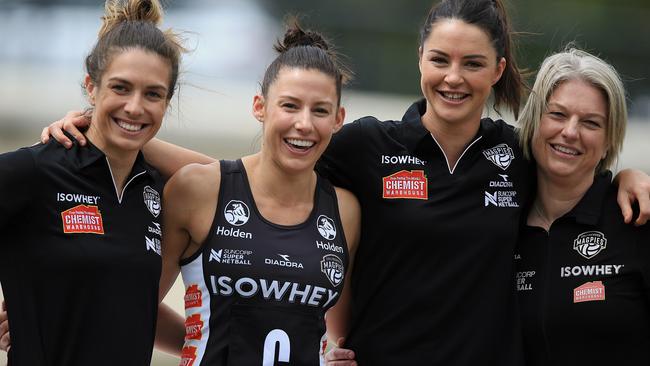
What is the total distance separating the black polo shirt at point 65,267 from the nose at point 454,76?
4.39ft

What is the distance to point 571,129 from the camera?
4.26 metres

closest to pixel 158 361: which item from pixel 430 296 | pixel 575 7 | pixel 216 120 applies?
pixel 216 120

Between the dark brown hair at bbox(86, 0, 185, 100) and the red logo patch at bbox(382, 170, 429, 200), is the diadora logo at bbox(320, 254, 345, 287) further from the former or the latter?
the dark brown hair at bbox(86, 0, 185, 100)

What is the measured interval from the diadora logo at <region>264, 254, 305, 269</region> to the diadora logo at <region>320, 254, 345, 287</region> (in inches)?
→ 3.8

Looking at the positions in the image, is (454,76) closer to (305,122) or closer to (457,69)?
(457,69)

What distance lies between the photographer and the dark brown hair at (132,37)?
3.91 meters

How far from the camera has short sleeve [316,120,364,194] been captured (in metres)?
4.38

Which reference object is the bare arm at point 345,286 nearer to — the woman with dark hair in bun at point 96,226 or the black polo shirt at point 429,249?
the black polo shirt at point 429,249

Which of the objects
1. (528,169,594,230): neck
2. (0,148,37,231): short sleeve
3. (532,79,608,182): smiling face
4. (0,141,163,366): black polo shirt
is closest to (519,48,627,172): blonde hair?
(532,79,608,182): smiling face

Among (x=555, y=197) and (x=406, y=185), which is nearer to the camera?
(x=406, y=185)

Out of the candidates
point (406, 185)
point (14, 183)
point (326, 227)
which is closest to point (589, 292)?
point (406, 185)

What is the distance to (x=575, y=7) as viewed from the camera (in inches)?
462

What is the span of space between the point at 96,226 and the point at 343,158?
1.11 metres

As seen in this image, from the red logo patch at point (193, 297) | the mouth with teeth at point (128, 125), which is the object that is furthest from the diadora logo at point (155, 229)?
the mouth with teeth at point (128, 125)
